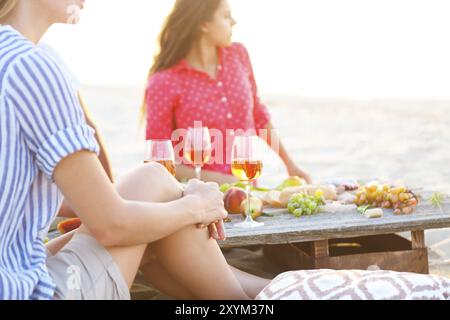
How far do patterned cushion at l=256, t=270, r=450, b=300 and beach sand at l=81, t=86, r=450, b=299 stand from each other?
1349 millimetres

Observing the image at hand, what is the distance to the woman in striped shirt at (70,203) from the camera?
1609 mm

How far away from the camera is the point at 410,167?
831cm

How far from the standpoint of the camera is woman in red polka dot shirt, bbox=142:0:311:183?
4270 millimetres

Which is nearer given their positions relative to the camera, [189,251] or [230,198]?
[189,251]

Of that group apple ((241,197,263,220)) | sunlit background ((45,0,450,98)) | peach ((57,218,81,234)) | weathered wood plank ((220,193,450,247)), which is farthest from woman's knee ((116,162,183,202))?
sunlit background ((45,0,450,98))

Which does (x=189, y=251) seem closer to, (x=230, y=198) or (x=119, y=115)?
(x=230, y=198)

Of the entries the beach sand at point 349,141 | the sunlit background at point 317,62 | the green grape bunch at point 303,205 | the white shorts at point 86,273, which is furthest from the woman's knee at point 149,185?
the sunlit background at point 317,62

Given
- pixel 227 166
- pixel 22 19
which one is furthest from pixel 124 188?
pixel 227 166

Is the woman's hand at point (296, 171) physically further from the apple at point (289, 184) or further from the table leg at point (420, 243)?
the table leg at point (420, 243)

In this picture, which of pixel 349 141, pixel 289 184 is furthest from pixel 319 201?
pixel 349 141

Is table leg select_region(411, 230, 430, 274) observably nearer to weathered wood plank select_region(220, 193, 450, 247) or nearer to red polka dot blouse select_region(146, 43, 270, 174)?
weathered wood plank select_region(220, 193, 450, 247)

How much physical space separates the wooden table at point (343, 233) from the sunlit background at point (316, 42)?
15.2m

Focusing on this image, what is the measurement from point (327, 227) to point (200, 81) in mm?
2008
